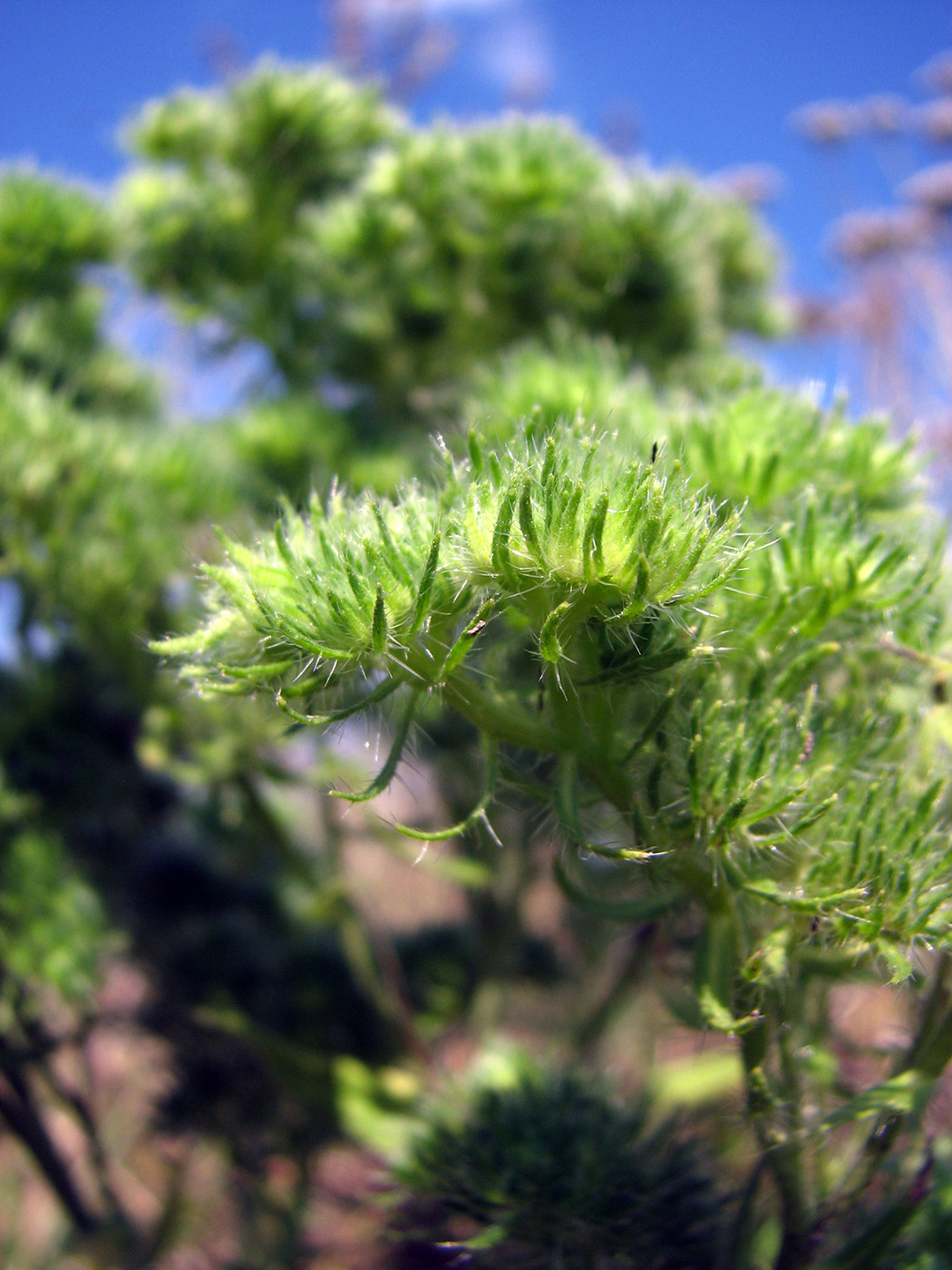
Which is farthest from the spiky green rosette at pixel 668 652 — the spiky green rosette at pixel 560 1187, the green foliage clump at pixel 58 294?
the green foliage clump at pixel 58 294

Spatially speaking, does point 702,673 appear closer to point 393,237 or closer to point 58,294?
point 393,237

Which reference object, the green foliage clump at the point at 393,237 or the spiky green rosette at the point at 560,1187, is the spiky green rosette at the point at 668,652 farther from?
the green foliage clump at the point at 393,237

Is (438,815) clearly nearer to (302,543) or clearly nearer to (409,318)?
(409,318)

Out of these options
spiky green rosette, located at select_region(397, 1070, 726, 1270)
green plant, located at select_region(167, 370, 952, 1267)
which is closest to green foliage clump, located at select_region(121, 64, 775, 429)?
green plant, located at select_region(167, 370, 952, 1267)

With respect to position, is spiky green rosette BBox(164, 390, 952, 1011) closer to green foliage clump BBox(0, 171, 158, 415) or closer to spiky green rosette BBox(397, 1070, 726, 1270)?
spiky green rosette BBox(397, 1070, 726, 1270)

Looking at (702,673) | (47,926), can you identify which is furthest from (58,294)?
(702,673)

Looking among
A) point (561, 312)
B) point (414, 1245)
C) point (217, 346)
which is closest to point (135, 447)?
point (217, 346)

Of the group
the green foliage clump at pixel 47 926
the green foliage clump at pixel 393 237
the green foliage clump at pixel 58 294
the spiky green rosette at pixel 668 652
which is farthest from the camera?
the green foliage clump at pixel 58 294
